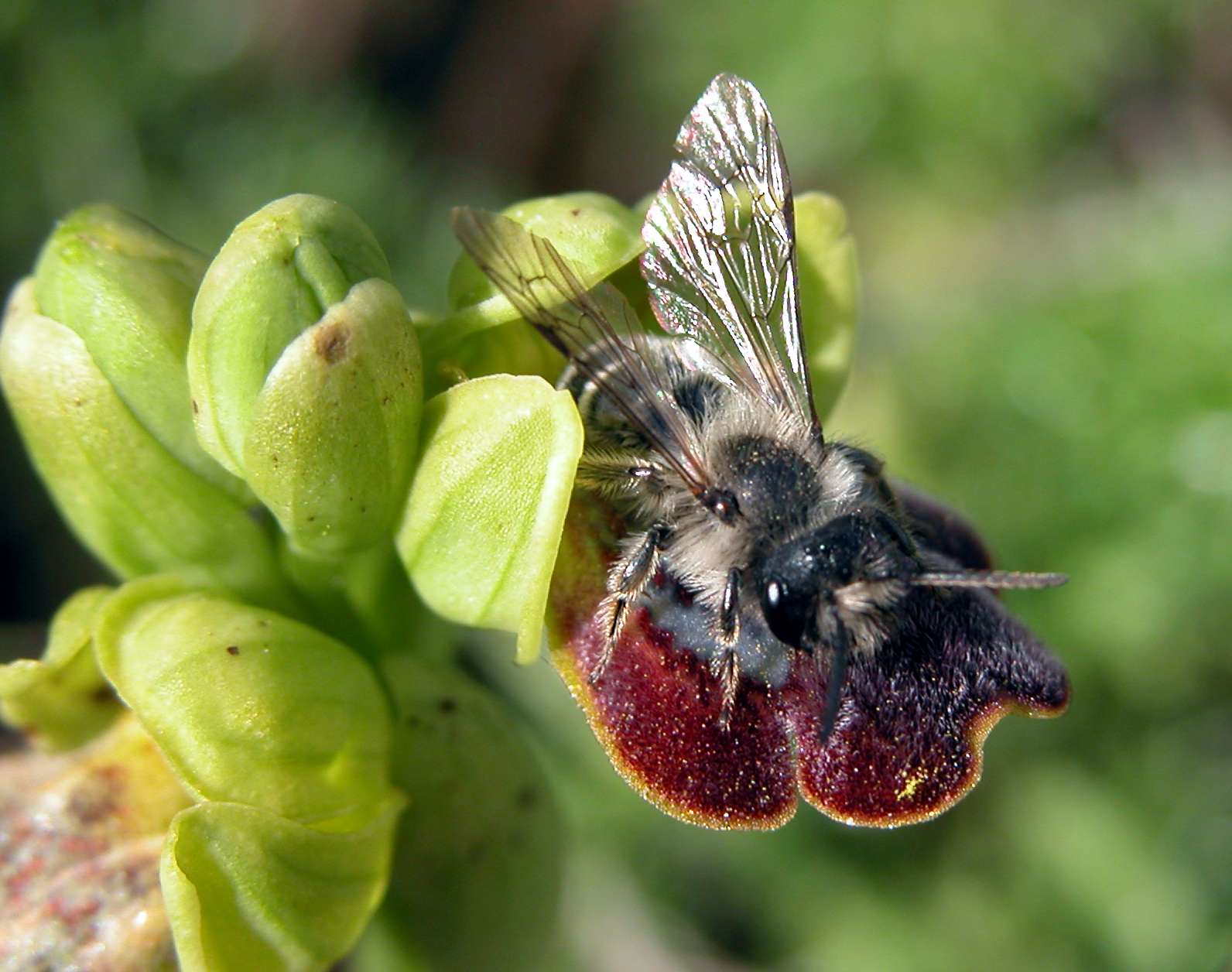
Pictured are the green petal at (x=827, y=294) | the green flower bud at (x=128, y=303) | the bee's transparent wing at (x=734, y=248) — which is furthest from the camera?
the green petal at (x=827, y=294)

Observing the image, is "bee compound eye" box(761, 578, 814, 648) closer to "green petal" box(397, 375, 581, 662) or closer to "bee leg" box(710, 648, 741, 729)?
"bee leg" box(710, 648, 741, 729)

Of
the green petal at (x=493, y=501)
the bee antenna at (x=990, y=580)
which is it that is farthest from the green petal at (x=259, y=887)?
the bee antenna at (x=990, y=580)

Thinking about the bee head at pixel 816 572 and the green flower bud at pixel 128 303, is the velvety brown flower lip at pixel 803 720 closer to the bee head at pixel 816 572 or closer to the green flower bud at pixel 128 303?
the bee head at pixel 816 572

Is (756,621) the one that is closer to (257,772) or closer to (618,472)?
(618,472)

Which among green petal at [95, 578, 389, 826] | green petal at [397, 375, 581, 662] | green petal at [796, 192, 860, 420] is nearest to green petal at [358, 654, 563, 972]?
green petal at [95, 578, 389, 826]

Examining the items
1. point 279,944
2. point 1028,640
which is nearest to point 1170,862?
point 1028,640

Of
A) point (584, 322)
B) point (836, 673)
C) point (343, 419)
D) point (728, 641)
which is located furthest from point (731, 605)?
point (343, 419)
